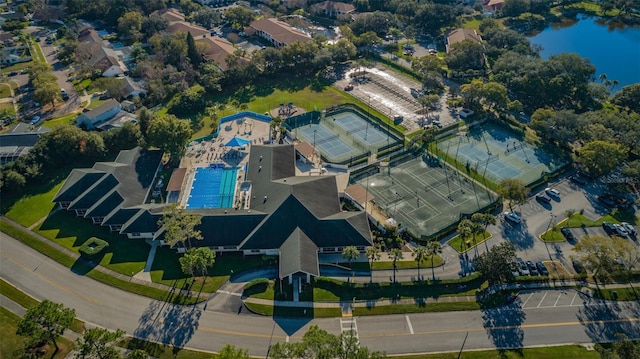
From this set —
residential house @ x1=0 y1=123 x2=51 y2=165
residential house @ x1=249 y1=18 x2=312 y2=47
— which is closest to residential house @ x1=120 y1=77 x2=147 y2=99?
residential house @ x1=0 y1=123 x2=51 y2=165

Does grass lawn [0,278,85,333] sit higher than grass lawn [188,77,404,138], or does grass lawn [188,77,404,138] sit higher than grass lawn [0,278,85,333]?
grass lawn [188,77,404,138]

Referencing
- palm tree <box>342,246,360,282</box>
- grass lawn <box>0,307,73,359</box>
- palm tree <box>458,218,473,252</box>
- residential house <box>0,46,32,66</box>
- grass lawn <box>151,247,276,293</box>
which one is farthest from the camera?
residential house <box>0,46,32,66</box>

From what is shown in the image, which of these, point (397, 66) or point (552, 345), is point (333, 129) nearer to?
point (397, 66)

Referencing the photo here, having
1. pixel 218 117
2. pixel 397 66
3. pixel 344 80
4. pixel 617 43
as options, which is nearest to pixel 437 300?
pixel 218 117

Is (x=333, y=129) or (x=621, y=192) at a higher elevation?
(x=621, y=192)

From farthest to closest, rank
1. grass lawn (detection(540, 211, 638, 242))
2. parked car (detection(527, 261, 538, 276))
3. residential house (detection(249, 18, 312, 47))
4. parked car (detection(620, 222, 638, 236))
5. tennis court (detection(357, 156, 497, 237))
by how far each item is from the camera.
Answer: residential house (detection(249, 18, 312, 47)) < tennis court (detection(357, 156, 497, 237)) < grass lawn (detection(540, 211, 638, 242)) < parked car (detection(620, 222, 638, 236)) < parked car (detection(527, 261, 538, 276))

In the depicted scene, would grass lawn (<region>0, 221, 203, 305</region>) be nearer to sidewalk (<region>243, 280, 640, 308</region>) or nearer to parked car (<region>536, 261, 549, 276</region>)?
sidewalk (<region>243, 280, 640, 308</region>)

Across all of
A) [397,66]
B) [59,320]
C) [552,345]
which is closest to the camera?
[59,320]
